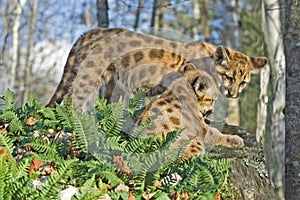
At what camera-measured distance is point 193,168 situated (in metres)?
3.97

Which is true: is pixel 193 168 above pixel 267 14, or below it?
below

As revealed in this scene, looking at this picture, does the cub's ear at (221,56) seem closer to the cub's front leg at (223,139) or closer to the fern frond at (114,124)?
the cub's front leg at (223,139)

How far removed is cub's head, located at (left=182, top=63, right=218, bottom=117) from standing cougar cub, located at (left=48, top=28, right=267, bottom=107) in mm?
286

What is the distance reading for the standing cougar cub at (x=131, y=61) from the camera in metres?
6.29

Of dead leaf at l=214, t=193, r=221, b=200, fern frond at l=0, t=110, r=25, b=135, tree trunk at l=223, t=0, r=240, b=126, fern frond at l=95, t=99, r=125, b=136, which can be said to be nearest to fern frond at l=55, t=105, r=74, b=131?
fern frond at l=95, t=99, r=125, b=136

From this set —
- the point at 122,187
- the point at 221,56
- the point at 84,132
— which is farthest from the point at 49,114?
the point at 221,56

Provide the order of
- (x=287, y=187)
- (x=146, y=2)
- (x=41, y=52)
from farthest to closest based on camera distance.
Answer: (x=41, y=52) < (x=146, y=2) < (x=287, y=187)

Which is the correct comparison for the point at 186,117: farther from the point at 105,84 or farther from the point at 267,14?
the point at 267,14

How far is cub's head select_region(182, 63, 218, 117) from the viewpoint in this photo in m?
5.55

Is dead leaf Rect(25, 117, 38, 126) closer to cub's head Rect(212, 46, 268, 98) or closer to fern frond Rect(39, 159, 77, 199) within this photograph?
fern frond Rect(39, 159, 77, 199)

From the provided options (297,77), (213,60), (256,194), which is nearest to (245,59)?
(213,60)

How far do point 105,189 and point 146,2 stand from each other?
13.5 m

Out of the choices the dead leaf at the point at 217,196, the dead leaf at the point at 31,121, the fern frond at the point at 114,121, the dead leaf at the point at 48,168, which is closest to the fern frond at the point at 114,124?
the fern frond at the point at 114,121

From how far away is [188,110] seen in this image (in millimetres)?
5277
